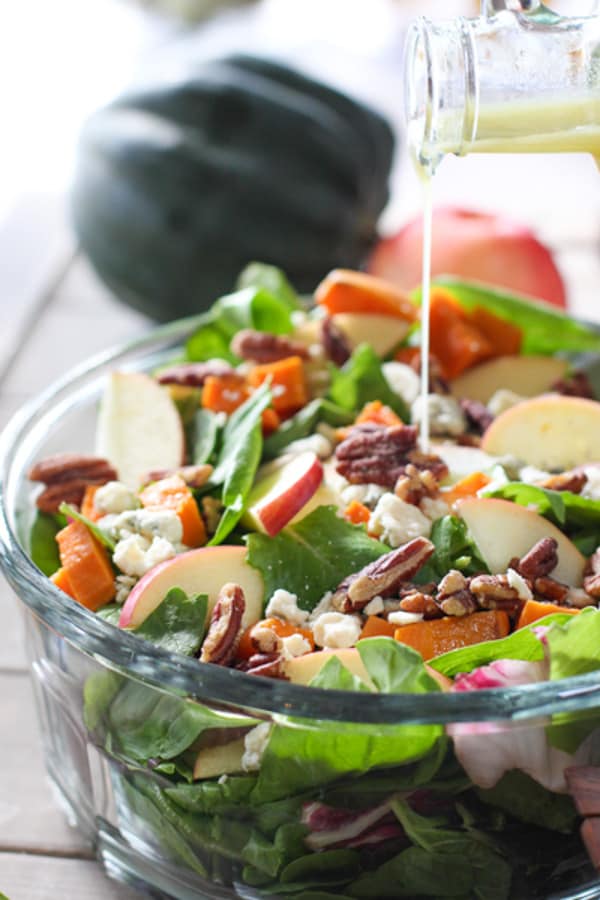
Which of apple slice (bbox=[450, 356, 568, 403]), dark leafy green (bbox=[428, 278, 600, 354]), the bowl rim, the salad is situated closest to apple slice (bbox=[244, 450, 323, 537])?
the salad

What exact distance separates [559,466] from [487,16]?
426 mm

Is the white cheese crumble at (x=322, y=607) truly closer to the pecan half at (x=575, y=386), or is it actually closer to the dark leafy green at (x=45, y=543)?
the dark leafy green at (x=45, y=543)

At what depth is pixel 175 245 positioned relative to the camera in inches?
73.6

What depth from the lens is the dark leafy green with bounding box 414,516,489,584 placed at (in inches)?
41.1

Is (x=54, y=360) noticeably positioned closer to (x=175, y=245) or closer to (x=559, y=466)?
(x=175, y=245)

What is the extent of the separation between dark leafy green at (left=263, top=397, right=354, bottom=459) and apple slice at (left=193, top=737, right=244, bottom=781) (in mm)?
399

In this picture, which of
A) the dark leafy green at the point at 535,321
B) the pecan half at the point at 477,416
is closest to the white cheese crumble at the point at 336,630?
the pecan half at the point at 477,416

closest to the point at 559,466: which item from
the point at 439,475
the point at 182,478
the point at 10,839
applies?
the point at 439,475

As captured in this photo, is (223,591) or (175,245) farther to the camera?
(175,245)

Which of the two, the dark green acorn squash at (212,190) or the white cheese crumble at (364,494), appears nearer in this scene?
the white cheese crumble at (364,494)

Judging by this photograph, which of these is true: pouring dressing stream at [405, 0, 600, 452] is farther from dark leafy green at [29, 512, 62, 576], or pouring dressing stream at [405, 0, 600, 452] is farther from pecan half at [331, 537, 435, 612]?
dark leafy green at [29, 512, 62, 576]

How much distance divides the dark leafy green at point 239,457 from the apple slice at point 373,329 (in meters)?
0.17

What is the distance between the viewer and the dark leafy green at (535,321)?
1462mm

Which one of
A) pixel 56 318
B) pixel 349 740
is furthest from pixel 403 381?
pixel 56 318
